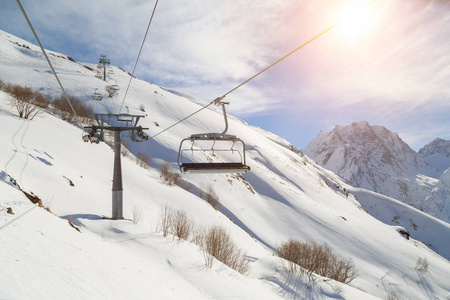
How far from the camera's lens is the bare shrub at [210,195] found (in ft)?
99.9

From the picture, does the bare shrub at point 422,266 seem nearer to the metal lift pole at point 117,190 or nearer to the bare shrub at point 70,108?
the metal lift pole at point 117,190

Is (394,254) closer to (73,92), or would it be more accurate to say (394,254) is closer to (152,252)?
(152,252)

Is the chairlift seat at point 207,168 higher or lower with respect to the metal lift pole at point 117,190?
higher

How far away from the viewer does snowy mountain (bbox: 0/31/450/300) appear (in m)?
5.04

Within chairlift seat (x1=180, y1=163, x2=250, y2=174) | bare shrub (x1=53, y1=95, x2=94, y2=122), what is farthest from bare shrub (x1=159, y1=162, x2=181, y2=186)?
chairlift seat (x1=180, y1=163, x2=250, y2=174)

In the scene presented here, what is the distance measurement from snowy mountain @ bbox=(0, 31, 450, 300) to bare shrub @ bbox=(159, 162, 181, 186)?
129 cm

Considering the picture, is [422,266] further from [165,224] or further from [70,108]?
[70,108]

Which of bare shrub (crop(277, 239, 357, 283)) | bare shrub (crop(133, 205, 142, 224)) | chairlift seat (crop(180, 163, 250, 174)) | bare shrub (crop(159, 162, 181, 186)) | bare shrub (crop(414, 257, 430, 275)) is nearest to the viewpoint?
chairlift seat (crop(180, 163, 250, 174))

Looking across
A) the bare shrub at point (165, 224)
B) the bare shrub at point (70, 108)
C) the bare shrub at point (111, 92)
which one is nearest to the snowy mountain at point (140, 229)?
the bare shrub at point (165, 224)

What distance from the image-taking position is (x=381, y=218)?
9712 cm

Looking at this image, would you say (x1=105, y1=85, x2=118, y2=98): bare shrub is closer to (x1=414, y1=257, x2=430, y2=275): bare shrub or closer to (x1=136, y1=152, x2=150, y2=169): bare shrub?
(x1=136, y1=152, x2=150, y2=169): bare shrub

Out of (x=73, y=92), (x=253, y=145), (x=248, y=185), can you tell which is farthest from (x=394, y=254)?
(x=73, y=92)

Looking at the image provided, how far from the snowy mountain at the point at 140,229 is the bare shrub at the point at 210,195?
74cm

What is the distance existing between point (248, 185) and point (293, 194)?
10.5m
